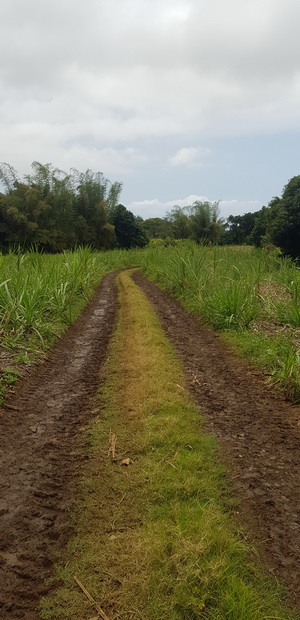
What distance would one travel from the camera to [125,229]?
4162 centimetres

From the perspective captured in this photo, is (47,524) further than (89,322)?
A: No

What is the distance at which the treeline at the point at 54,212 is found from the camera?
23109 mm

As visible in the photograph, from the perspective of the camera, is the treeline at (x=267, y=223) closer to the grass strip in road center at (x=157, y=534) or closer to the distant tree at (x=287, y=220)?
the distant tree at (x=287, y=220)

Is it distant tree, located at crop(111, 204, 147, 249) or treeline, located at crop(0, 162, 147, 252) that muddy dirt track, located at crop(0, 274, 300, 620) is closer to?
treeline, located at crop(0, 162, 147, 252)

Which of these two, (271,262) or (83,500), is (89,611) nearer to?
(83,500)

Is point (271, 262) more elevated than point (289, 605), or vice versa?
point (271, 262)

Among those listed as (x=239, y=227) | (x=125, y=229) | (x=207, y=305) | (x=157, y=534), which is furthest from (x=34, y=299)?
(x=239, y=227)

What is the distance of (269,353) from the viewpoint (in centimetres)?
445

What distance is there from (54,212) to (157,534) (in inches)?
1052

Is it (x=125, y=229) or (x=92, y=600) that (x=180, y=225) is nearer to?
(x=125, y=229)

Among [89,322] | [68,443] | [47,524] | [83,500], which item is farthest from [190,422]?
[89,322]

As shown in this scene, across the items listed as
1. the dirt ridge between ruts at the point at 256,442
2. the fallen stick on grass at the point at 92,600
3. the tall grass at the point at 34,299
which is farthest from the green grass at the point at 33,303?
the fallen stick on grass at the point at 92,600

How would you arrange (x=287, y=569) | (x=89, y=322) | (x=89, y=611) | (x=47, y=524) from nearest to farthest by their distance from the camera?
(x=89, y=611) → (x=287, y=569) → (x=47, y=524) → (x=89, y=322)

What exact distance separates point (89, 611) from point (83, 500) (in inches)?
26.0
